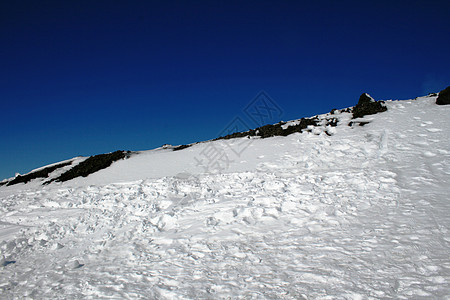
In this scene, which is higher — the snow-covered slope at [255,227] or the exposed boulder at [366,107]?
the exposed boulder at [366,107]

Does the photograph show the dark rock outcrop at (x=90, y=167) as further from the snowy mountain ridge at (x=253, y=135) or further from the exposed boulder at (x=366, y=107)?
the exposed boulder at (x=366, y=107)

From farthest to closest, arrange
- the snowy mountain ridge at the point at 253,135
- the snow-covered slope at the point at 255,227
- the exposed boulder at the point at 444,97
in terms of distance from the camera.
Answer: the exposed boulder at the point at 444,97 < the snowy mountain ridge at the point at 253,135 < the snow-covered slope at the point at 255,227

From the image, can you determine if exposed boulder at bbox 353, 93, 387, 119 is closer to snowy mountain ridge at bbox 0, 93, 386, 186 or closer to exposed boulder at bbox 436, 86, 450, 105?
snowy mountain ridge at bbox 0, 93, 386, 186

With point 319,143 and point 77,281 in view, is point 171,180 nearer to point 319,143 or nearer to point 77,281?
point 77,281

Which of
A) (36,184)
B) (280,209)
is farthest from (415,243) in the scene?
(36,184)

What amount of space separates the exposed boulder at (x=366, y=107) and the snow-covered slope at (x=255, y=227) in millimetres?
3342

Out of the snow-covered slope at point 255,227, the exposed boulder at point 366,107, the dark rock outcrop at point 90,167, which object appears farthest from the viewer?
the exposed boulder at point 366,107

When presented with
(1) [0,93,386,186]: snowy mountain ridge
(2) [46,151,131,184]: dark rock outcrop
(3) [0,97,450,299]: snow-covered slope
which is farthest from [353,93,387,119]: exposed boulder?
(2) [46,151,131,184]: dark rock outcrop

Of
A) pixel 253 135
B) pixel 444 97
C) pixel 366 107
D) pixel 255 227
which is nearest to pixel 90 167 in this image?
pixel 253 135

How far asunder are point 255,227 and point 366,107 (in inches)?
574

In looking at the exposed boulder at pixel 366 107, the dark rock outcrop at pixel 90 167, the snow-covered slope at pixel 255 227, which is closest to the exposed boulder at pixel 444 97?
the exposed boulder at pixel 366 107

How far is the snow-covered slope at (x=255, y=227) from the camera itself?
408cm

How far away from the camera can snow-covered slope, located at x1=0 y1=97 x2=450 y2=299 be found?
4.08 m

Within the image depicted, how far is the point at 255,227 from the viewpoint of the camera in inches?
251
